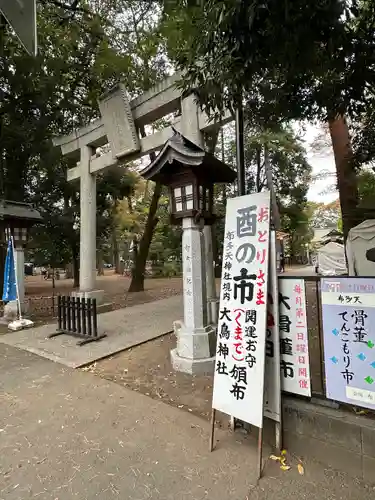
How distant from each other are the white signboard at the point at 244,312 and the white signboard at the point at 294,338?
0.67 feet

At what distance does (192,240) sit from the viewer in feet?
14.3

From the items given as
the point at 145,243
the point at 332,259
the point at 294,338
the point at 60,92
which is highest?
the point at 60,92

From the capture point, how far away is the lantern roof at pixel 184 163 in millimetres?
4023

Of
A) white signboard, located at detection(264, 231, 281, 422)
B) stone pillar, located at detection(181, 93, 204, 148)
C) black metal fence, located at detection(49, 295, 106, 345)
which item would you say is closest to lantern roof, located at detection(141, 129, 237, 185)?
stone pillar, located at detection(181, 93, 204, 148)

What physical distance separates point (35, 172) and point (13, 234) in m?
6.62

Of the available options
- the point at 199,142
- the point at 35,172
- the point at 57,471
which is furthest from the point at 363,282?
the point at 35,172

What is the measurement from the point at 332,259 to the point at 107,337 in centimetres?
1286

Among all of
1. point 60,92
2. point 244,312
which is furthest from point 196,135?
point 60,92

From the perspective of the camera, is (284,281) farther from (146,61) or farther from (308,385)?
(146,61)

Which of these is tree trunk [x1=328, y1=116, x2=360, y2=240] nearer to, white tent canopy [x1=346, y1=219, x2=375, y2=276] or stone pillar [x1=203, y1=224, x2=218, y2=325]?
white tent canopy [x1=346, y1=219, x2=375, y2=276]

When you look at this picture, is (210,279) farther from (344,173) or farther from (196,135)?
(344,173)

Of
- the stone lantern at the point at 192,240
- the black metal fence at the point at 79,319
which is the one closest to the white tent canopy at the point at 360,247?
the stone lantern at the point at 192,240

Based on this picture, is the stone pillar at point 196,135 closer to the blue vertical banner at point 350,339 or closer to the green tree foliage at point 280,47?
the green tree foliage at point 280,47

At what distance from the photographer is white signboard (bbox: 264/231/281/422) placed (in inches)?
91.8
